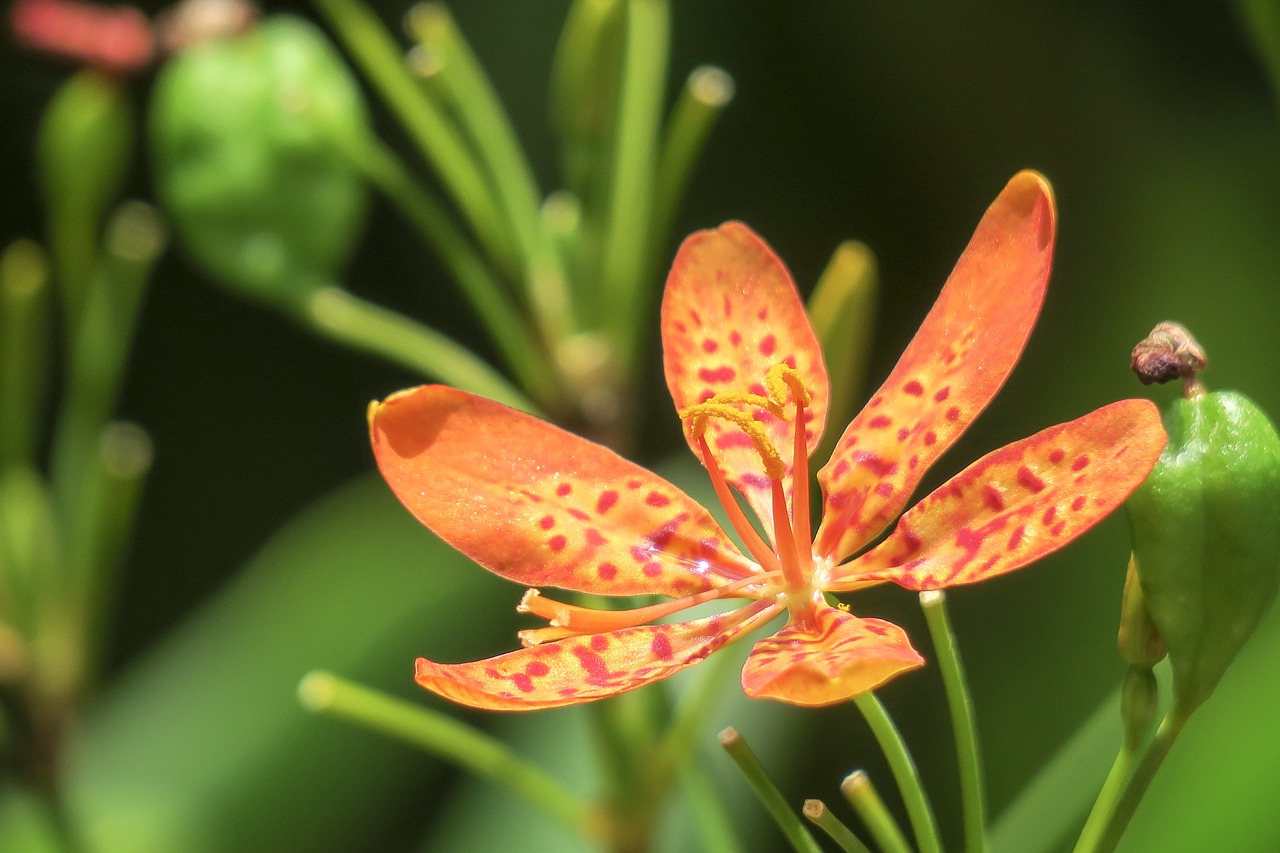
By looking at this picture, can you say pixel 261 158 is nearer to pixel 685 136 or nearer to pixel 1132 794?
pixel 685 136

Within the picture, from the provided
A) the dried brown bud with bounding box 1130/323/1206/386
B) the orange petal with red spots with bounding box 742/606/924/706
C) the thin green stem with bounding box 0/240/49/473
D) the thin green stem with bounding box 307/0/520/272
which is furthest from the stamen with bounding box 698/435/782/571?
the thin green stem with bounding box 0/240/49/473

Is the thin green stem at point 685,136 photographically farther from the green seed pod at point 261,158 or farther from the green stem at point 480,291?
the green seed pod at point 261,158

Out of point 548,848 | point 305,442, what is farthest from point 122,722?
point 548,848

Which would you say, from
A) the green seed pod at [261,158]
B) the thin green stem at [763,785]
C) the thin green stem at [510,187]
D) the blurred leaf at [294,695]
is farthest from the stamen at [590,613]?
the blurred leaf at [294,695]

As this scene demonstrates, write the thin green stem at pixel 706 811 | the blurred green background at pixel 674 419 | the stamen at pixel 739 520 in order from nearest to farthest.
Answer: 1. the stamen at pixel 739 520
2. the thin green stem at pixel 706 811
3. the blurred green background at pixel 674 419

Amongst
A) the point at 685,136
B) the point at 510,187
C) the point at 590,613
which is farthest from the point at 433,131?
the point at 590,613
